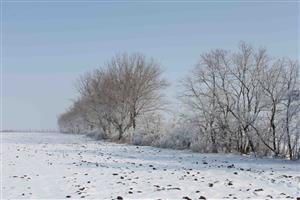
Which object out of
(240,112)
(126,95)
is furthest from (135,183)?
(126,95)

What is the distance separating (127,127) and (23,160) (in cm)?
3171

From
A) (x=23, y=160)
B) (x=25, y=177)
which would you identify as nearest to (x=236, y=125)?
(x=23, y=160)

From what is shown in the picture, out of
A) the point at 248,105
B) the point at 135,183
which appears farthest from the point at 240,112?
the point at 135,183

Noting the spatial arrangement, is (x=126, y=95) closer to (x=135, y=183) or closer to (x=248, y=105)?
(x=248, y=105)

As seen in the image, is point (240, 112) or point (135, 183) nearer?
point (135, 183)

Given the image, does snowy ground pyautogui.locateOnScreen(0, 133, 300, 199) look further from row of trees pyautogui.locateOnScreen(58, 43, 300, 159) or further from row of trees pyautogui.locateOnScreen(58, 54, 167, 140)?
row of trees pyautogui.locateOnScreen(58, 54, 167, 140)

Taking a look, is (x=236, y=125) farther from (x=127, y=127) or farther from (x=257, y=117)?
(x=127, y=127)

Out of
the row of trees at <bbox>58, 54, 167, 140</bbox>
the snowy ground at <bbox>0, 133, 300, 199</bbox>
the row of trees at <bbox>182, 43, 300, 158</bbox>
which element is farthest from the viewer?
the row of trees at <bbox>58, 54, 167, 140</bbox>

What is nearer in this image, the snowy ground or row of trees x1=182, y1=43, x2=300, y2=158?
the snowy ground

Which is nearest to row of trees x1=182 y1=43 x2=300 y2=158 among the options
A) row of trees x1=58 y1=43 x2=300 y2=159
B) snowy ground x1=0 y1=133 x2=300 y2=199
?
row of trees x1=58 y1=43 x2=300 y2=159

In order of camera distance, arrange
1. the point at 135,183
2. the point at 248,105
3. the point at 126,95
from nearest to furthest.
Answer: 1. the point at 135,183
2. the point at 248,105
3. the point at 126,95

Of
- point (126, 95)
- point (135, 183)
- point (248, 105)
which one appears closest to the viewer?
A: point (135, 183)

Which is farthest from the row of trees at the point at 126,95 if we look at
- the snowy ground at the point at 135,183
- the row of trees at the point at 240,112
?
the snowy ground at the point at 135,183

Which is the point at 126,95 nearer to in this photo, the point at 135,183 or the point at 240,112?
the point at 240,112
